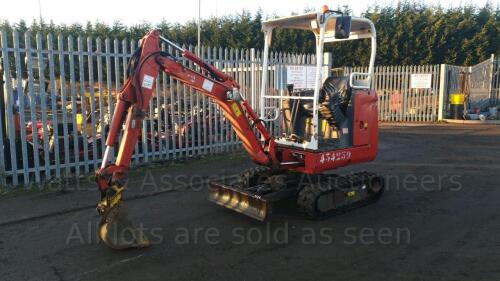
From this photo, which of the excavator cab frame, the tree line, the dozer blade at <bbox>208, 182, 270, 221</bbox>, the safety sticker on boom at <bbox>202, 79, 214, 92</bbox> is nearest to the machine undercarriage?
the dozer blade at <bbox>208, 182, 270, 221</bbox>

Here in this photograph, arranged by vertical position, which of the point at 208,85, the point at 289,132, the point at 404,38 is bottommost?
the point at 289,132

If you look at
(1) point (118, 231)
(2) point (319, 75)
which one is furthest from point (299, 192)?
(1) point (118, 231)

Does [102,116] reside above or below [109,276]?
above

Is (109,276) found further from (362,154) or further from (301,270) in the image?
(362,154)

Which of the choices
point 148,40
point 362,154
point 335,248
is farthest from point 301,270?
point 148,40

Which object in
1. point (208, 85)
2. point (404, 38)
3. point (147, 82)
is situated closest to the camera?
point (147, 82)

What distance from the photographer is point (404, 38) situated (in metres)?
27.3

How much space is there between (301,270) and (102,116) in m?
5.69

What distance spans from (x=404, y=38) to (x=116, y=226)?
87.2ft

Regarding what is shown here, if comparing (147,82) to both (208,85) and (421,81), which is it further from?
(421,81)

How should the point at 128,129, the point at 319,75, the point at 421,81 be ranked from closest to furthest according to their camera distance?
the point at 128,129 → the point at 319,75 → the point at 421,81

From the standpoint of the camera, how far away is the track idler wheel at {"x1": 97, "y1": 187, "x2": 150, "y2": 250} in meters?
4.48

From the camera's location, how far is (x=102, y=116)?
8.37 m

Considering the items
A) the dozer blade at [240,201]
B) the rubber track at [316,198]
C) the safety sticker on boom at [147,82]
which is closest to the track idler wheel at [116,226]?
the safety sticker on boom at [147,82]
